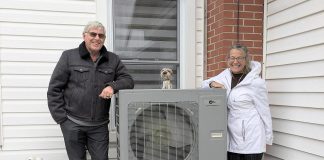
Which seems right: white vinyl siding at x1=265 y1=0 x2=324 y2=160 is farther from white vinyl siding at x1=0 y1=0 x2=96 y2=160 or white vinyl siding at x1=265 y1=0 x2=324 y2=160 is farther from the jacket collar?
white vinyl siding at x1=0 y1=0 x2=96 y2=160

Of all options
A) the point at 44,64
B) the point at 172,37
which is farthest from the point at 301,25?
the point at 44,64

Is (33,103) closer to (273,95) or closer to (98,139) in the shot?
(98,139)

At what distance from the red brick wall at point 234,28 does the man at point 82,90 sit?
113 cm

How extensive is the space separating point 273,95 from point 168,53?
3.78 ft

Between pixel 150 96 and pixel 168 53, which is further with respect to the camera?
pixel 168 53

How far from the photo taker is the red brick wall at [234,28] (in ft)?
11.3

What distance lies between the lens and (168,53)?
3.76 metres

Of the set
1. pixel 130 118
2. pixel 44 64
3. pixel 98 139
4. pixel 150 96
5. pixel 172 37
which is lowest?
pixel 98 139

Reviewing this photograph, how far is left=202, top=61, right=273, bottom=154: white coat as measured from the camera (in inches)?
107

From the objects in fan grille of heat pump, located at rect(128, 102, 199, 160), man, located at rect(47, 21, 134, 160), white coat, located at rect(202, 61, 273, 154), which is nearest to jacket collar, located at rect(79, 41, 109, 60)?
man, located at rect(47, 21, 134, 160)

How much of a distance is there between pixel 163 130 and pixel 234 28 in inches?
58.6

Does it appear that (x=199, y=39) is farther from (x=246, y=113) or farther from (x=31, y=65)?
(x=31, y=65)

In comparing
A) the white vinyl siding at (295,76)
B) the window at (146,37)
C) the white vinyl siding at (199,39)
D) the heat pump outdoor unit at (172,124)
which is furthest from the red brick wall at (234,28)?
the heat pump outdoor unit at (172,124)

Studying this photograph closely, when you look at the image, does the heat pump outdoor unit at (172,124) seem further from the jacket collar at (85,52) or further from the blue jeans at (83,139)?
the jacket collar at (85,52)
